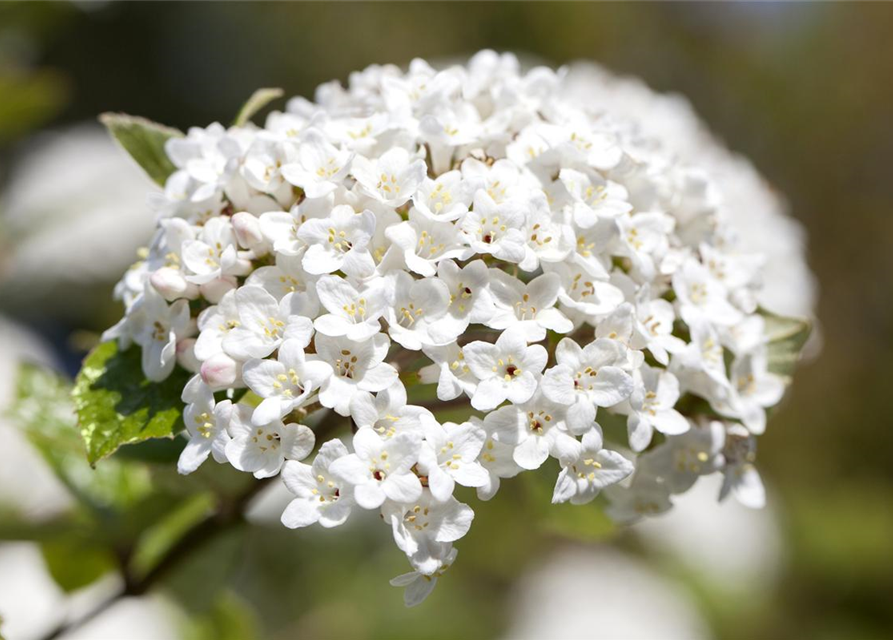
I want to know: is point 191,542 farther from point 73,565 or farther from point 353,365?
point 353,365

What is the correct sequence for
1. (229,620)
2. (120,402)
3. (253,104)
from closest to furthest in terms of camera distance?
(120,402)
(253,104)
(229,620)

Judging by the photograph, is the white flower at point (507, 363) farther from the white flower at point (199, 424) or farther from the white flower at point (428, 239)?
the white flower at point (199, 424)

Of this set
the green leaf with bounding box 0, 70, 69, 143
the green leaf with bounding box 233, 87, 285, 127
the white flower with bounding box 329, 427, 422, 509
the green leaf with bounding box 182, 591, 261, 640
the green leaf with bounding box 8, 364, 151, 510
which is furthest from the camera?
the green leaf with bounding box 0, 70, 69, 143

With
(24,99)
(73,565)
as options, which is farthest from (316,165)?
(24,99)

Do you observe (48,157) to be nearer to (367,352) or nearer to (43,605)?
(43,605)

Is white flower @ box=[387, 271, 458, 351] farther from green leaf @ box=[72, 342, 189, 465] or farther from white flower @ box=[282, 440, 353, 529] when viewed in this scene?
green leaf @ box=[72, 342, 189, 465]

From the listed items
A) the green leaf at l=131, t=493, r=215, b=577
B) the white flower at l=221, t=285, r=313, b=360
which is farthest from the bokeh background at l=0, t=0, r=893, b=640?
the white flower at l=221, t=285, r=313, b=360

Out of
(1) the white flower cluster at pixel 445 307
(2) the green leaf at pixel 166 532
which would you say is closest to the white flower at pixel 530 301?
(1) the white flower cluster at pixel 445 307
